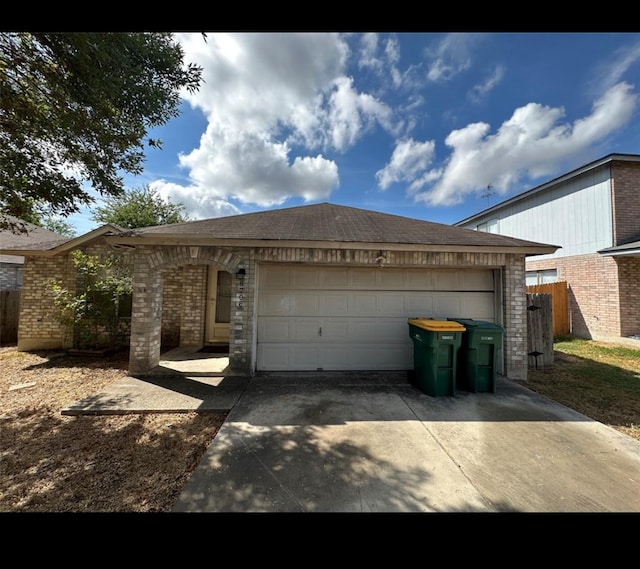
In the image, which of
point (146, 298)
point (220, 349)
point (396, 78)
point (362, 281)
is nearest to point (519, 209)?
point (396, 78)

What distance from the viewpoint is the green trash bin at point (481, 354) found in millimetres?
4484

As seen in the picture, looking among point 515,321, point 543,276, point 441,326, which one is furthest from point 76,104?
point 543,276

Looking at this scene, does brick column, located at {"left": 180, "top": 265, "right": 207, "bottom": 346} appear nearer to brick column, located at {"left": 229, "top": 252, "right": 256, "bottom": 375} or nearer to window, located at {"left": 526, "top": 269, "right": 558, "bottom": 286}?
brick column, located at {"left": 229, "top": 252, "right": 256, "bottom": 375}

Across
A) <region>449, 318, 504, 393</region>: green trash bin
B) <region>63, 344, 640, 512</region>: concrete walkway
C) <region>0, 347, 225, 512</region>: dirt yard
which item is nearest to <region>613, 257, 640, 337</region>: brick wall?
<region>63, 344, 640, 512</region>: concrete walkway

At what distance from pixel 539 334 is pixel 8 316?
51.3ft

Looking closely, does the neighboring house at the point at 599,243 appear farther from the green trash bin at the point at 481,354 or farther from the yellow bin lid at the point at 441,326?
the yellow bin lid at the point at 441,326

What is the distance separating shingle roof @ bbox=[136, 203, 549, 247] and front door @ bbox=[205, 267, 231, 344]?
2.09 metres

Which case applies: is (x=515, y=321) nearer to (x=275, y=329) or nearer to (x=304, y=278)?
(x=304, y=278)

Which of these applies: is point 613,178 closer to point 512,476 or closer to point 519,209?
point 519,209

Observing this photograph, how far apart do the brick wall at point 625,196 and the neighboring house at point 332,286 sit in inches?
279

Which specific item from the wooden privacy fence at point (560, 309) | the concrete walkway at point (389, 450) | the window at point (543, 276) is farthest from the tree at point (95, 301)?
the window at point (543, 276)

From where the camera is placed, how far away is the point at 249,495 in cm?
226

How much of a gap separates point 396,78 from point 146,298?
6.94 meters

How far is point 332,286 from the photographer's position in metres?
5.62
